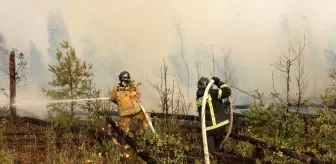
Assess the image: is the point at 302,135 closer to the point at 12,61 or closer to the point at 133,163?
the point at 133,163

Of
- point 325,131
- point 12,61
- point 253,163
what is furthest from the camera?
point 12,61

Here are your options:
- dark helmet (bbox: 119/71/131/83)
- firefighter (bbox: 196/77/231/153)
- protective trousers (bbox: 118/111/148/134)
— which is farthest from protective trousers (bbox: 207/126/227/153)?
dark helmet (bbox: 119/71/131/83)

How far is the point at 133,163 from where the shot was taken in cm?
744

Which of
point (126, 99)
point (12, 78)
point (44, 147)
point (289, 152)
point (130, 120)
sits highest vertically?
point (12, 78)

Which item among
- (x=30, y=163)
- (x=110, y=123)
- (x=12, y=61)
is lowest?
(x=30, y=163)

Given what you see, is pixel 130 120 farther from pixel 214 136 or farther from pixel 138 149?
pixel 138 149

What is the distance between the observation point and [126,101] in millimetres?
9891

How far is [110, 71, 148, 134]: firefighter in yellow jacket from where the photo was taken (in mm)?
9859

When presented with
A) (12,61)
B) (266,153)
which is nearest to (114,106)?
(266,153)

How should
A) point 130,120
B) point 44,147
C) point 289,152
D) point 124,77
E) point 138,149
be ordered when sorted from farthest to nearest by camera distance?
point 130,120
point 124,77
point 44,147
point 138,149
point 289,152

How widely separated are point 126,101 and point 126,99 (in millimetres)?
46

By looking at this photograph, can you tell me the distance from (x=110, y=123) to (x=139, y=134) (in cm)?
63

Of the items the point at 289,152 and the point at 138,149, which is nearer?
the point at 289,152

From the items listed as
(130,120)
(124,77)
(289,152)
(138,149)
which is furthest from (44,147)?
(289,152)
